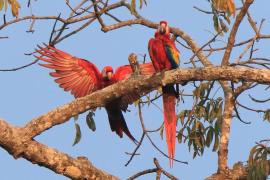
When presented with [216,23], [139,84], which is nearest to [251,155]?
[139,84]

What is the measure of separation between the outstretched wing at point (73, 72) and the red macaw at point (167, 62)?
0.70 m

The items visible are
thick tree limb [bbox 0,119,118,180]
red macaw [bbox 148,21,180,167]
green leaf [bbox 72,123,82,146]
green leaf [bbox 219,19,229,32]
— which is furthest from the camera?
red macaw [bbox 148,21,180,167]

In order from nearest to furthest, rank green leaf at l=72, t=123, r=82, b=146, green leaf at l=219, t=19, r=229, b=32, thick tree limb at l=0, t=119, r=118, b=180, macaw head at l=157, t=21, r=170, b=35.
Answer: thick tree limb at l=0, t=119, r=118, b=180 → green leaf at l=72, t=123, r=82, b=146 → green leaf at l=219, t=19, r=229, b=32 → macaw head at l=157, t=21, r=170, b=35

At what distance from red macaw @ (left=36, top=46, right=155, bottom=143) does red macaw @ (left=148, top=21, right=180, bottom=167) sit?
8.7 inches

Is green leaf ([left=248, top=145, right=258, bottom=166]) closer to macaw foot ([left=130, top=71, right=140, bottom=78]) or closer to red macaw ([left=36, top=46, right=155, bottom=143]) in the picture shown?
macaw foot ([left=130, top=71, right=140, bottom=78])

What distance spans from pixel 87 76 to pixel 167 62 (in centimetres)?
87

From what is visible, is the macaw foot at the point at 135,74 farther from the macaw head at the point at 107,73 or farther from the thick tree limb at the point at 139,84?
the macaw head at the point at 107,73

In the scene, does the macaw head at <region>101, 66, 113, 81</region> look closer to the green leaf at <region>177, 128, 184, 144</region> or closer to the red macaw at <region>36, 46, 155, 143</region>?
the red macaw at <region>36, 46, 155, 143</region>

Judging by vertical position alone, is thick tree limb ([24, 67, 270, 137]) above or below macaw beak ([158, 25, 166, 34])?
below

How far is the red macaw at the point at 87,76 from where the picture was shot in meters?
5.35

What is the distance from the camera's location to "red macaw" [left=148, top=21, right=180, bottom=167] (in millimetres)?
4977

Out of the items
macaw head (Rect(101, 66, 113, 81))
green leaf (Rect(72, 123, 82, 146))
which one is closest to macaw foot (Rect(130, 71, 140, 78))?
green leaf (Rect(72, 123, 82, 146))

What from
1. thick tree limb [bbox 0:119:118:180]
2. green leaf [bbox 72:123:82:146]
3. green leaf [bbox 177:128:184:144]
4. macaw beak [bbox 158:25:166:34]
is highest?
macaw beak [bbox 158:25:166:34]

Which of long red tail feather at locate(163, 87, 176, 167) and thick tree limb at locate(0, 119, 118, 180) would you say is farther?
long red tail feather at locate(163, 87, 176, 167)
